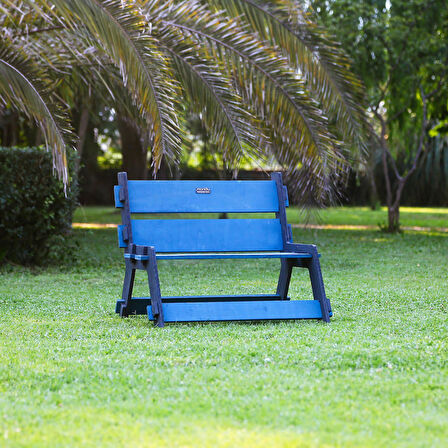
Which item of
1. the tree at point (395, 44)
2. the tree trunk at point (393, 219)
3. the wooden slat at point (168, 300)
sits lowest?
the tree trunk at point (393, 219)

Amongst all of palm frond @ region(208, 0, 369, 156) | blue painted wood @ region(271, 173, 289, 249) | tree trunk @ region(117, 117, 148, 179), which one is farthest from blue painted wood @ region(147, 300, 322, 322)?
tree trunk @ region(117, 117, 148, 179)

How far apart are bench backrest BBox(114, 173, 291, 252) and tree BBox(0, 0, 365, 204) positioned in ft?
3.99

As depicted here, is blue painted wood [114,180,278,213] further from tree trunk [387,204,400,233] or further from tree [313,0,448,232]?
tree trunk [387,204,400,233]

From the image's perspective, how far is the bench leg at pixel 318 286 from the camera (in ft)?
17.9

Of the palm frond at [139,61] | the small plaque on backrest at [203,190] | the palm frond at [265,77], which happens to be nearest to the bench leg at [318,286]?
the small plaque on backrest at [203,190]

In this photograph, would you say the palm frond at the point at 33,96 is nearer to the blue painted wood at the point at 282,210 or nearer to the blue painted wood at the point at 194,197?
the blue painted wood at the point at 194,197

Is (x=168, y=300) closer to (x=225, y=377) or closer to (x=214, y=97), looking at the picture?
(x=225, y=377)

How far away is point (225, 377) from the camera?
12.2 ft

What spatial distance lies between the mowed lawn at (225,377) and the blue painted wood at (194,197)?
3.06 feet

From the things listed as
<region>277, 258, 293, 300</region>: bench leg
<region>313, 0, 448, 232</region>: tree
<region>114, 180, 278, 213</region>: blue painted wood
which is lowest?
<region>277, 258, 293, 300</region>: bench leg

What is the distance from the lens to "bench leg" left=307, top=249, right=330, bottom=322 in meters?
5.46

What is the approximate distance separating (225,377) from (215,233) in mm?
2296

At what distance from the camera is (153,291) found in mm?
5270

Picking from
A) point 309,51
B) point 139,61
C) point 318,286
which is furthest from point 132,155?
point 318,286
